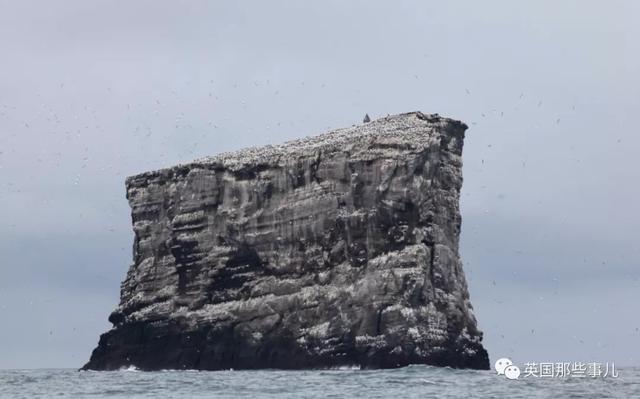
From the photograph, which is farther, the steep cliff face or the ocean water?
the steep cliff face

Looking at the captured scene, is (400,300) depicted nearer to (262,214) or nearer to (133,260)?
(262,214)

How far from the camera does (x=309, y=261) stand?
339 ft

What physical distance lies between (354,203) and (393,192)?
3199 millimetres

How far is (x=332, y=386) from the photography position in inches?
3039

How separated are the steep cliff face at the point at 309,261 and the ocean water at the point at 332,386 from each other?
171 inches

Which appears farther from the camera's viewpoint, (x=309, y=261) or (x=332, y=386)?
(x=309, y=261)

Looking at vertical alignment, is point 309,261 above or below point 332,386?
above

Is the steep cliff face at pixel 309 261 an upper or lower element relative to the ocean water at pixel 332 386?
upper

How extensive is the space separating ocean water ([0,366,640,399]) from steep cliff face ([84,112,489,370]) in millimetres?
4346

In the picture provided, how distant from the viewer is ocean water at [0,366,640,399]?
7075 cm

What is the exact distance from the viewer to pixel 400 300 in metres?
97.1

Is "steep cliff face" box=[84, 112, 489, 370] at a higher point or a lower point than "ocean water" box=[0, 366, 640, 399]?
higher

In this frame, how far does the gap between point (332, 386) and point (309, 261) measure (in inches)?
1058

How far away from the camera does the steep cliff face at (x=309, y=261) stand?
9838 centimetres
